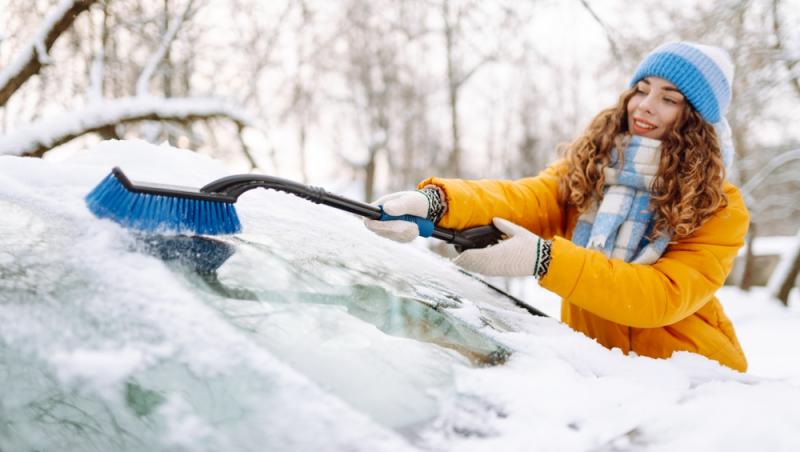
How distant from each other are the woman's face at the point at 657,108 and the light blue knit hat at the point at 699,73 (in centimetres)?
3

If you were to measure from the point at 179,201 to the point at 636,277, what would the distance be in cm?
129

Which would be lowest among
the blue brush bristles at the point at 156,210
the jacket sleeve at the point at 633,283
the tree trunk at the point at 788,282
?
the tree trunk at the point at 788,282

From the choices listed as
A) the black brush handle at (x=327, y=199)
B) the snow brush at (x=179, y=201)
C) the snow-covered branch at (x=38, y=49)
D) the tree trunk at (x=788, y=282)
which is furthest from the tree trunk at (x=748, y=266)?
the snow brush at (x=179, y=201)

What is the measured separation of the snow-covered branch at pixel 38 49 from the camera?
3.92 meters

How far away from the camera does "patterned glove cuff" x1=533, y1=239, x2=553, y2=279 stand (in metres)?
1.64

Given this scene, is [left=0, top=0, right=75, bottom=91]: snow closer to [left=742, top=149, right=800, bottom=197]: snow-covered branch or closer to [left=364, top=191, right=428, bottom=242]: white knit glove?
[left=364, top=191, right=428, bottom=242]: white knit glove

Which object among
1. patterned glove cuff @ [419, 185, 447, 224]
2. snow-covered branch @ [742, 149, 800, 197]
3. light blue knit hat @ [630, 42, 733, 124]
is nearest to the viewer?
patterned glove cuff @ [419, 185, 447, 224]

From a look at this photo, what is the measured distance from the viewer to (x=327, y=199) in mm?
1479

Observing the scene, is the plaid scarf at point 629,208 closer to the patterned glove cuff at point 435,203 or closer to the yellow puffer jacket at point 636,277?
the yellow puffer jacket at point 636,277

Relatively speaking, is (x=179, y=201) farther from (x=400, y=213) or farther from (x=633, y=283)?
(x=633, y=283)

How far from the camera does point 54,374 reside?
0.84 metres

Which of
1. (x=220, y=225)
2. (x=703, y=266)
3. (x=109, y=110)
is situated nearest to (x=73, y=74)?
(x=109, y=110)

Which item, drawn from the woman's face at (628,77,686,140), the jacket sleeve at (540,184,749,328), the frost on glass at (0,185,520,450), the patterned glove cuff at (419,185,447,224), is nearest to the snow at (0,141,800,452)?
the frost on glass at (0,185,520,450)

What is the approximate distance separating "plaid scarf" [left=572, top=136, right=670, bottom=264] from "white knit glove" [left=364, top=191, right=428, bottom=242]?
0.73 meters
